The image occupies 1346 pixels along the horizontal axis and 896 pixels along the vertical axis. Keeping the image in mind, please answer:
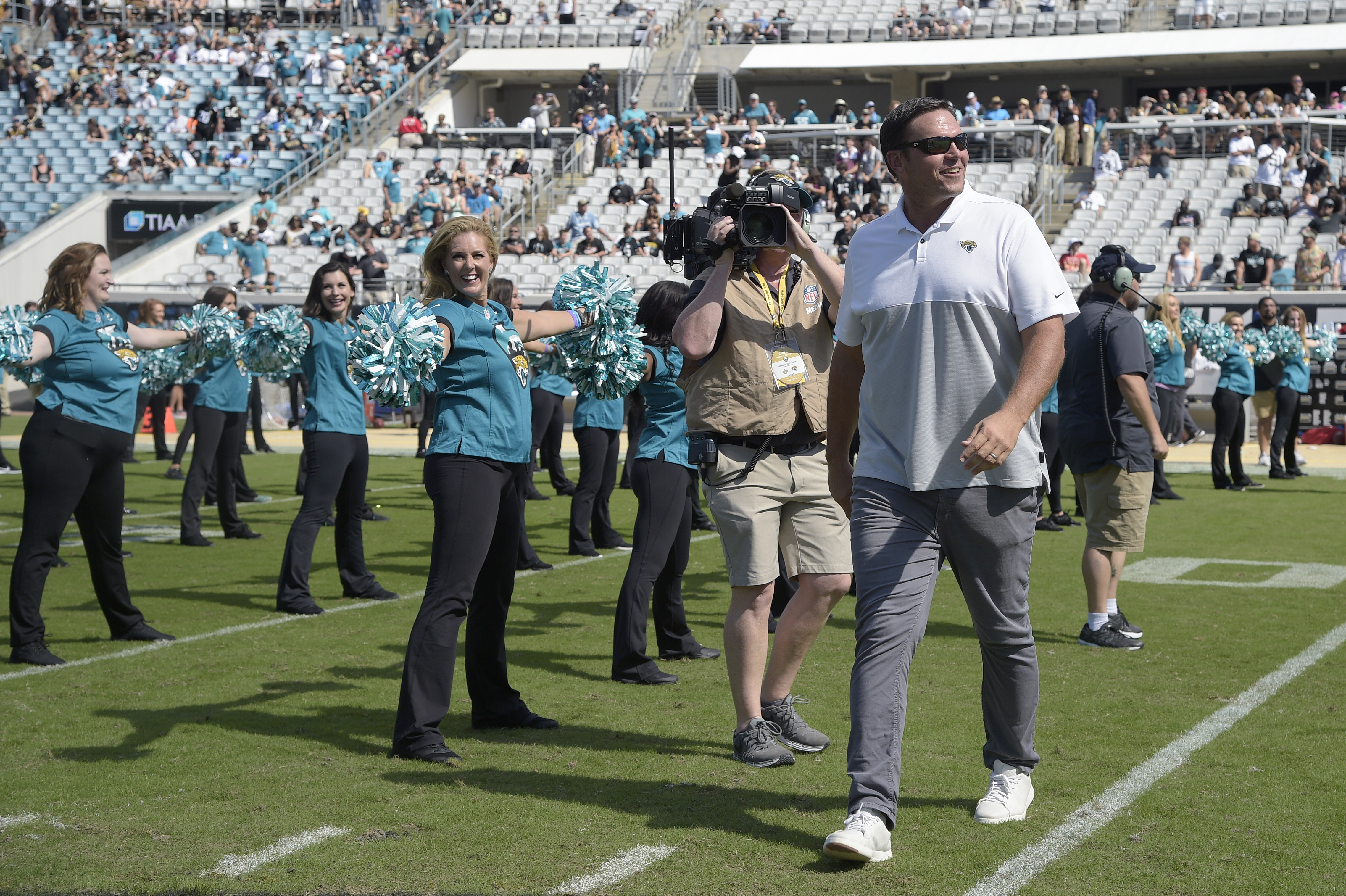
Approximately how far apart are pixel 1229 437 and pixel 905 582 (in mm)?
12123

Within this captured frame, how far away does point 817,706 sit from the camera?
5707 millimetres

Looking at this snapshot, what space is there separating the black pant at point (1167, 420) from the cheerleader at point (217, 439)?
8517 millimetres

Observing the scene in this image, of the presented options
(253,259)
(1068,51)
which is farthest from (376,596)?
(1068,51)

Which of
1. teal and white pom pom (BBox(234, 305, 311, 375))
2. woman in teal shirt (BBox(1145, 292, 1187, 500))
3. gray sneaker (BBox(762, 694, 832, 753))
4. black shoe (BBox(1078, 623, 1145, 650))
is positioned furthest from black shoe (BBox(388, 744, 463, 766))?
woman in teal shirt (BBox(1145, 292, 1187, 500))

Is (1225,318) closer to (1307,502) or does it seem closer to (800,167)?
(1307,502)

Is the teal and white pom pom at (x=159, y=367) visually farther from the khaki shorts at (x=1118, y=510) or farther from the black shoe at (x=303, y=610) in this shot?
the khaki shorts at (x=1118, y=510)

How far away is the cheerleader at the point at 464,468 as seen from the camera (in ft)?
16.0

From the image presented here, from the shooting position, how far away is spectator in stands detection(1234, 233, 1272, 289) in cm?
2214

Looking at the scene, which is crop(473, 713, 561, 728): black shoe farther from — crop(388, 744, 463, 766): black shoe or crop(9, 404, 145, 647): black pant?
crop(9, 404, 145, 647): black pant

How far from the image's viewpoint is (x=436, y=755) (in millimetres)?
4863

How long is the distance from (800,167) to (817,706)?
24.6 meters

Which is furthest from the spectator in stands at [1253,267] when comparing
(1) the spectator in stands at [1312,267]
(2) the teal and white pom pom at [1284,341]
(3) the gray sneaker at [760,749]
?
(3) the gray sneaker at [760,749]

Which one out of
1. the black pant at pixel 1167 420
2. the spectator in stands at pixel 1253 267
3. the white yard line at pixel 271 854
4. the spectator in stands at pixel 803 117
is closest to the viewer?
the white yard line at pixel 271 854

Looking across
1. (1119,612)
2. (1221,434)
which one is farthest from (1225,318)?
(1119,612)
